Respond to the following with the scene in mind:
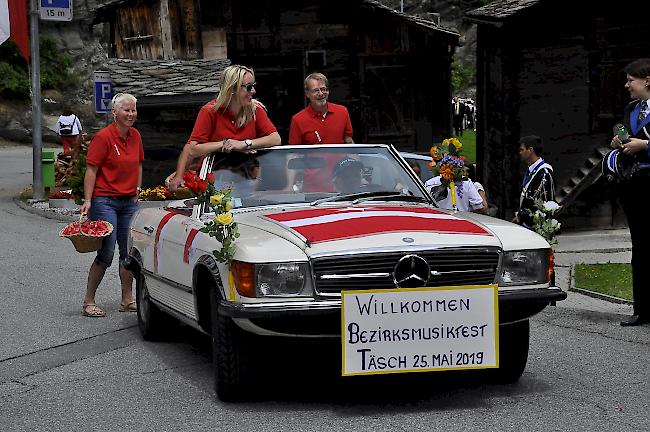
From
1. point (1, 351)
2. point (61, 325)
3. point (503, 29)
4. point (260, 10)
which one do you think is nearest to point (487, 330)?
point (1, 351)

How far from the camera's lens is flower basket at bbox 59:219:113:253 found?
1031 cm

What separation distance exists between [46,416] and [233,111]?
2927mm

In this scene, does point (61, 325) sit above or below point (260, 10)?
below

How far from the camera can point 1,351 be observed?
9023 mm

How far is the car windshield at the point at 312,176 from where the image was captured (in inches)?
314

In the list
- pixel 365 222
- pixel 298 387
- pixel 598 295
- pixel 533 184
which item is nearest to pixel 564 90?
pixel 598 295

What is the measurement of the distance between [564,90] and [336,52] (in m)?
8.37

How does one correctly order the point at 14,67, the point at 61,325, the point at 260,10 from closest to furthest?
1. the point at 61,325
2. the point at 260,10
3. the point at 14,67

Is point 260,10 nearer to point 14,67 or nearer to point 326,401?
point 326,401

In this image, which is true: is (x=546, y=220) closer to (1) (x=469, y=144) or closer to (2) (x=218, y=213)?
(2) (x=218, y=213)

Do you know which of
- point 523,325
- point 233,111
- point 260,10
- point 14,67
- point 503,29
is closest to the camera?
point 523,325

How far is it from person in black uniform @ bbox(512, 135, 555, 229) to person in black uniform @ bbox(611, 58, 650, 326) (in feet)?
3.51

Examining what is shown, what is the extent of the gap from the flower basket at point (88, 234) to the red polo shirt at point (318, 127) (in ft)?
5.69

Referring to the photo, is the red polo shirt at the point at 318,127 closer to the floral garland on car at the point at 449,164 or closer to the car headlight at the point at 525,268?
the floral garland on car at the point at 449,164
